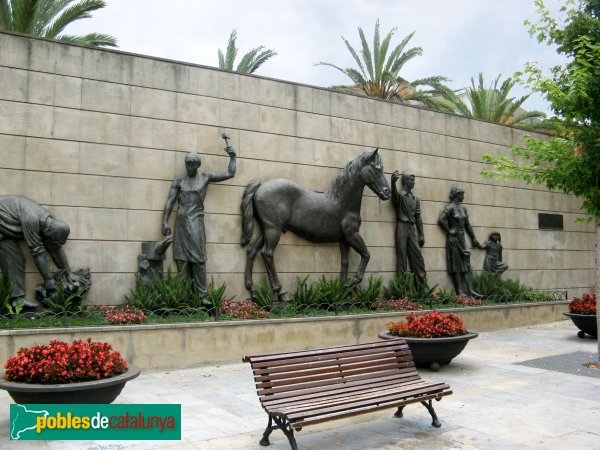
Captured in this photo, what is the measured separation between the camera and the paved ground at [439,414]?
5613 millimetres

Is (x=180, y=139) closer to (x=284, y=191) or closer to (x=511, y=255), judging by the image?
(x=284, y=191)

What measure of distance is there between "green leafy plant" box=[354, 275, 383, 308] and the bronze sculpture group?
0.25m

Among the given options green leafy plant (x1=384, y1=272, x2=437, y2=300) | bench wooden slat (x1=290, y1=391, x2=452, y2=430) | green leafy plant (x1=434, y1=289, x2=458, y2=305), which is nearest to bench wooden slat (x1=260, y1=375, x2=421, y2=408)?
bench wooden slat (x1=290, y1=391, x2=452, y2=430)

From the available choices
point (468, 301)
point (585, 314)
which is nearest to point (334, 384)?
point (585, 314)

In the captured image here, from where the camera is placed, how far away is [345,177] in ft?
42.4

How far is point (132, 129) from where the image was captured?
11.2 meters

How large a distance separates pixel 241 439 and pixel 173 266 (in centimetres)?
598

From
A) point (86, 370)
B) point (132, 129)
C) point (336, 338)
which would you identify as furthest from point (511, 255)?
point (86, 370)

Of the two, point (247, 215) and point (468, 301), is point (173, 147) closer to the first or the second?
point (247, 215)

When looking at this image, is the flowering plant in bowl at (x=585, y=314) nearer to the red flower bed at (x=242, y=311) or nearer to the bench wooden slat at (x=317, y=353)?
the red flower bed at (x=242, y=311)

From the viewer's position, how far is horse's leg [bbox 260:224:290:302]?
12.1 m

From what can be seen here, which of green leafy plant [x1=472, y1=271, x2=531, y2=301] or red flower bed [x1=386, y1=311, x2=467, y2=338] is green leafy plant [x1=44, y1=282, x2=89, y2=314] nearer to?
red flower bed [x1=386, y1=311, x2=467, y2=338]

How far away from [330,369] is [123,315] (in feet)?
15.8
